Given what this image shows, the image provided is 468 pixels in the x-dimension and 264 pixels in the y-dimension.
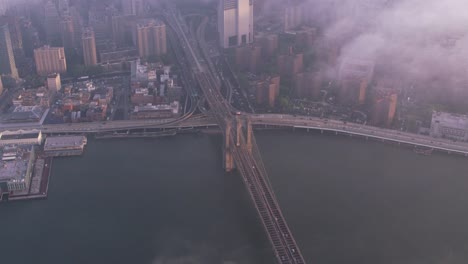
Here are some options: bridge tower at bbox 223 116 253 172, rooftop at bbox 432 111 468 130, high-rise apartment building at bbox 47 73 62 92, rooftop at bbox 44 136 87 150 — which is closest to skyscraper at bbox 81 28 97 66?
high-rise apartment building at bbox 47 73 62 92

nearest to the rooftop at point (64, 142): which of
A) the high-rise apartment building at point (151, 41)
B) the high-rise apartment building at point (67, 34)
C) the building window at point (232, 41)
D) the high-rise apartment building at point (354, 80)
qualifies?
the high-rise apartment building at point (151, 41)

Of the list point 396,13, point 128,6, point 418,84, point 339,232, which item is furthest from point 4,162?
point 396,13

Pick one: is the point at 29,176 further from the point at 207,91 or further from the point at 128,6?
the point at 128,6

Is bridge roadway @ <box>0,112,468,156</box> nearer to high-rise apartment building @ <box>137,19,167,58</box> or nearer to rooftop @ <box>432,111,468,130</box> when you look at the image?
rooftop @ <box>432,111,468,130</box>

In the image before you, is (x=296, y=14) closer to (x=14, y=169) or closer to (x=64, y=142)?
(x=64, y=142)

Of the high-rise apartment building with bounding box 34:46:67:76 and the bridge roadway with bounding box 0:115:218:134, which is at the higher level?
the high-rise apartment building with bounding box 34:46:67:76

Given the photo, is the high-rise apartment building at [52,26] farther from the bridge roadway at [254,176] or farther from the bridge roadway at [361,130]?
the bridge roadway at [361,130]

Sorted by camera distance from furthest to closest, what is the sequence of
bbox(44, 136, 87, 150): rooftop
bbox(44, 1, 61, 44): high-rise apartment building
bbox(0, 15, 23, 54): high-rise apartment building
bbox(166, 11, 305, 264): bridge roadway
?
bbox(44, 1, 61, 44): high-rise apartment building, bbox(0, 15, 23, 54): high-rise apartment building, bbox(44, 136, 87, 150): rooftop, bbox(166, 11, 305, 264): bridge roadway
